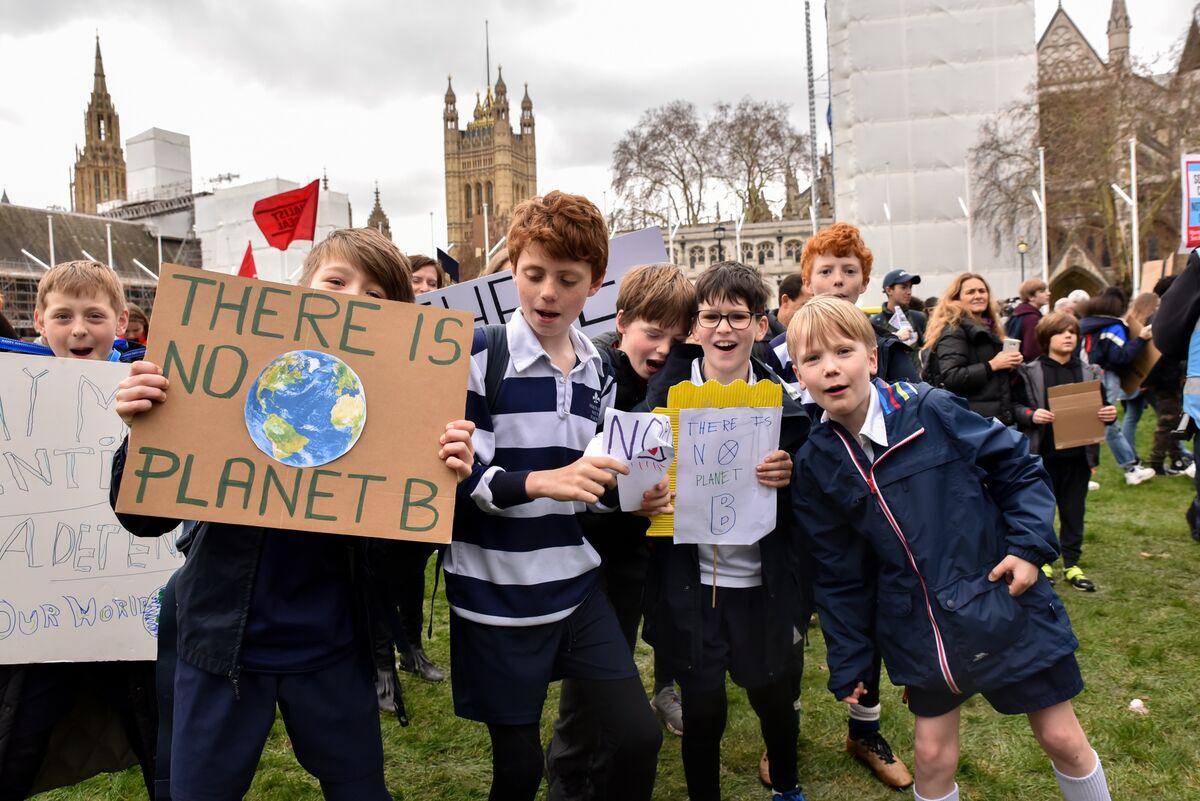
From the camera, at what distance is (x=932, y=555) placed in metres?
2.37

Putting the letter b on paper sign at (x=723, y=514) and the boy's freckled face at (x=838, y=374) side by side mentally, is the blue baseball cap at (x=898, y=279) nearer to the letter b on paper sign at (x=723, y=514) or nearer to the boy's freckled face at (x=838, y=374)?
the boy's freckled face at (x=838, y=374)

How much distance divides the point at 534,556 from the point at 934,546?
1.12 m

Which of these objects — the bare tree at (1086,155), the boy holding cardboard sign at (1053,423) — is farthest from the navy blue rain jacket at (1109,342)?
the bare tree at (1086,155)

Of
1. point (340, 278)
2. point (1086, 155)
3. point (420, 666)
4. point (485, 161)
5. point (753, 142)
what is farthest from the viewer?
point (485, 161)

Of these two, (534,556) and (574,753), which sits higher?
(534,556)

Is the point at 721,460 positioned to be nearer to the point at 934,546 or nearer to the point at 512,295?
the point at 934,546

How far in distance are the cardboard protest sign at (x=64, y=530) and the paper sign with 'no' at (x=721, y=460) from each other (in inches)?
66.1

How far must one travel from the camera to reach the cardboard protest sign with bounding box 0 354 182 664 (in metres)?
2.52

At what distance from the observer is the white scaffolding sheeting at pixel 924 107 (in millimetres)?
30500

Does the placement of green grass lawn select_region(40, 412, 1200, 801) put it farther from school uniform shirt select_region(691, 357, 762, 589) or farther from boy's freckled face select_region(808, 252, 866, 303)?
boy's freckled face select_region(808, 252, 866, 303)

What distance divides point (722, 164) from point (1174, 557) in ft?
157

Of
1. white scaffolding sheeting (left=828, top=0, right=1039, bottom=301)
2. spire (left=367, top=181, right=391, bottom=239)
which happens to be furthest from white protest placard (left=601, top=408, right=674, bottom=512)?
spire (left=367, top=181, right=391, bottom=239)

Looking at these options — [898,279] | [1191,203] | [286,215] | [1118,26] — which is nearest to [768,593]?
[898,279]

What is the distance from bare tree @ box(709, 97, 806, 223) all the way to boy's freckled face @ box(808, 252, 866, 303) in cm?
4915
